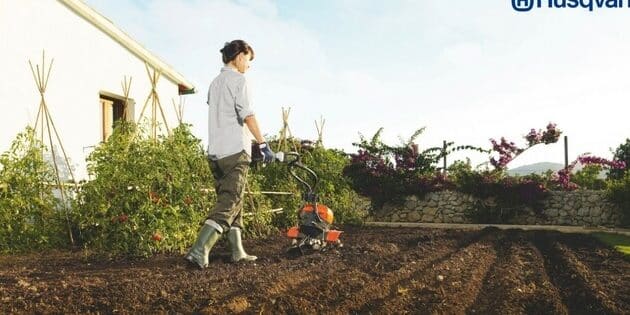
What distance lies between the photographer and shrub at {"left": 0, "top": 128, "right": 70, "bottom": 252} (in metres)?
6.72

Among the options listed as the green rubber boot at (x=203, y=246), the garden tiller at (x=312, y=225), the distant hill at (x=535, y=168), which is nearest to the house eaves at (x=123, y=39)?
the garden tiller at (x=312, y=225)

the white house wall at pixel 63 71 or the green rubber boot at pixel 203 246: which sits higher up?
the white house wall at pixel 63 71

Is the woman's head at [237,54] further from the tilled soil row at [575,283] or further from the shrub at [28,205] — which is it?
the shrub at [28,205]

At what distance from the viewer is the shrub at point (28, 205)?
6.72 m

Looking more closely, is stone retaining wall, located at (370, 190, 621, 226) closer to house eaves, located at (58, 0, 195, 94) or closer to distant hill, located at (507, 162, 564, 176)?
distant hill, located at (507, 162, 564, 176)

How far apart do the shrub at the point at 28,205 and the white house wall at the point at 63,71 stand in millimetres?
460

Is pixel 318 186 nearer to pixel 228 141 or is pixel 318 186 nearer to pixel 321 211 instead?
pixel 321 211

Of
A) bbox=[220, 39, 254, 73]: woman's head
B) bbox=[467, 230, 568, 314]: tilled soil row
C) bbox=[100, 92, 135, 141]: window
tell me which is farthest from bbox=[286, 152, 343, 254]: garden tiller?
bbox=[100, 92, 135, 141]: window

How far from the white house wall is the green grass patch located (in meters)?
6.80

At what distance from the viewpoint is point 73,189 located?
7.12 m

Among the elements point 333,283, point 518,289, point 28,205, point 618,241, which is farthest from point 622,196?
point 28,205

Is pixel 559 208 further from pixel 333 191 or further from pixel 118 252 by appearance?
pixel 118 252

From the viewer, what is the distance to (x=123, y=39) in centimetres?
1021

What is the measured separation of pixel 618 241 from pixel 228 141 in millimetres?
5805
